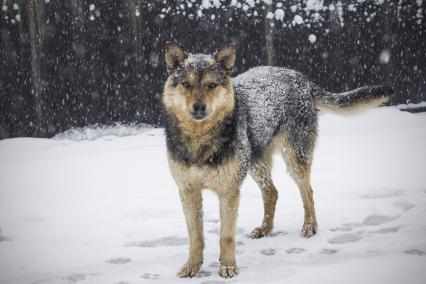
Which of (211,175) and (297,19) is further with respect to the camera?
(297,19)

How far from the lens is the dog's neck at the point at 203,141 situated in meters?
3.83

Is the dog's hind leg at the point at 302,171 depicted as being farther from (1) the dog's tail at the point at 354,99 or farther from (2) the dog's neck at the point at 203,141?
(2) the dog's neck at the point at 203,141

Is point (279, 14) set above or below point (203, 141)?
above

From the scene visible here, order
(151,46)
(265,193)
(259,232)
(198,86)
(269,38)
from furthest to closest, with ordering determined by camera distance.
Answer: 1. (269,38)
2. (151,46)
3. (265,193)
4. (259,232)
5. (198,86)

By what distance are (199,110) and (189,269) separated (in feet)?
4.70

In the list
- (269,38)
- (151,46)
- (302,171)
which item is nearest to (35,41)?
(151,46)

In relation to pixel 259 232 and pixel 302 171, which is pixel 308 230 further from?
pixel 302 171

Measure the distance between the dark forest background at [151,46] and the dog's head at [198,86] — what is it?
207 inches

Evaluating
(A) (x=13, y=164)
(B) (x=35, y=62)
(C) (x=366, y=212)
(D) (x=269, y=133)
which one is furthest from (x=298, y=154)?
(B) (x=35, y=62)

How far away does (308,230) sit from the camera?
4.67 metres

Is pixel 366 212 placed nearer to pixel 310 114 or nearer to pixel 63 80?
pixel 310 114

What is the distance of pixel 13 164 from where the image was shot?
7.95 meters

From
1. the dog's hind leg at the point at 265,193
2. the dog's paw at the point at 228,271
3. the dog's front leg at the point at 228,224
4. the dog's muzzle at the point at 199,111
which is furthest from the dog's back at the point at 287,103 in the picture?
the dog's paw at the point at 228,271

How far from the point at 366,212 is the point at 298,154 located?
3.48 ft
